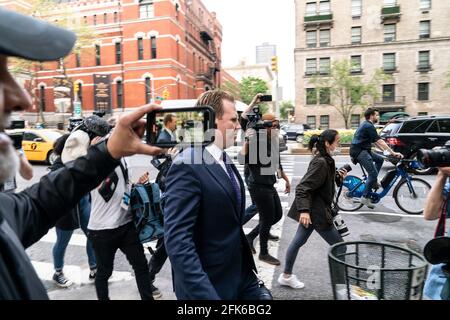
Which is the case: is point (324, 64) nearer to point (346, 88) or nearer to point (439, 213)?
point (346, 88)

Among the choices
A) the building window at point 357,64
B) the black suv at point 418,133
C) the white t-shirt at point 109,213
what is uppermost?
the building window at point 357,64

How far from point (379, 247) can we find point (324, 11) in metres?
44.5

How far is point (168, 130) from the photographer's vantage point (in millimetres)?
1577

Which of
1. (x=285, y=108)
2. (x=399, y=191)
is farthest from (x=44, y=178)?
(x=285, y=108)

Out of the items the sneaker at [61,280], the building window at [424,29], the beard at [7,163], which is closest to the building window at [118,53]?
the building window at [424,29]

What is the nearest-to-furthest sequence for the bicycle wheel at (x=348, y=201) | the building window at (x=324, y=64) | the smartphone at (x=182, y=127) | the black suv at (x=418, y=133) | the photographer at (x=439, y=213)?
the smartphone at (x=182, y=127) → the photographer at (x=439, y=213) → the bicycle wheel at (x=348, y=201) → the black suv at (x=418, y=133) → the building window at (x=324, y=64)

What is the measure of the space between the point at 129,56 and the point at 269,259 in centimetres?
3658

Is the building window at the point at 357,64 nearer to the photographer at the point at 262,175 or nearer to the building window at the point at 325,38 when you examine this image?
the building window at the point at 325,38

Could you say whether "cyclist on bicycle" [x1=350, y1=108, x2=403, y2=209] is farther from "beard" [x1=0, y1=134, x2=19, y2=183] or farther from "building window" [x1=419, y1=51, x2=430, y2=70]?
"building window" [x1=419, y1=51, x2=430, y2=70]

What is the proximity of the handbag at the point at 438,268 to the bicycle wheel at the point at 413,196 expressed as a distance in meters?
5.28

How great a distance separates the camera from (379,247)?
243 cm

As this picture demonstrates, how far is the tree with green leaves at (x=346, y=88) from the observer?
3494 cm

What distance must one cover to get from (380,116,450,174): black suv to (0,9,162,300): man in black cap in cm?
1251

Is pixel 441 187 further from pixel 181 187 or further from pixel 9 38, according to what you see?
pixel 9 38
